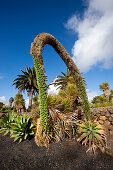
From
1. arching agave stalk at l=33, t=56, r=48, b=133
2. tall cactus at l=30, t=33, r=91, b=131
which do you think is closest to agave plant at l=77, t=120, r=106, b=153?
tall cactus at l=30, t=33, r=91, b=131

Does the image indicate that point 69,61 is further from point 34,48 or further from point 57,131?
point 57,131

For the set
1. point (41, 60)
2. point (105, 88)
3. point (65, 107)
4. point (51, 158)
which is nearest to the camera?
point (51, 158)

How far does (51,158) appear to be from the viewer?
9.53ft

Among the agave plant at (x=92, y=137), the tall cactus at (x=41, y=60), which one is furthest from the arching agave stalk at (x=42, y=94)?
the agave plant at (x=92, y=137)

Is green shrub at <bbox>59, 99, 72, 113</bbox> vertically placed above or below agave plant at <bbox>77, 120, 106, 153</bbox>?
above

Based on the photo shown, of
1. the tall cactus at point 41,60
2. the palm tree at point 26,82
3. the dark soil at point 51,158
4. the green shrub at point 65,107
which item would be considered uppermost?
the palm tree at point 26,82

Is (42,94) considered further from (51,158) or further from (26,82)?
(26,82)

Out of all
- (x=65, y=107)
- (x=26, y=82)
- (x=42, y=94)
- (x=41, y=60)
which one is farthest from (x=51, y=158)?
(x=26, y=82)

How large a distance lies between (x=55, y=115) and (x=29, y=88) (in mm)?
21575

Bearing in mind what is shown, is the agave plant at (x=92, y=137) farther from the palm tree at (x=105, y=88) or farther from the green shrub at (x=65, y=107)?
the palm tree at (x=105, y=88)

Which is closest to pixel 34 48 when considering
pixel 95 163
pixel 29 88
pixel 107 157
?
pixel 95 163

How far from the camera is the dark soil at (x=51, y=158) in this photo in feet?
8.63

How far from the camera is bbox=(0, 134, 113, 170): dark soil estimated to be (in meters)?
2.63

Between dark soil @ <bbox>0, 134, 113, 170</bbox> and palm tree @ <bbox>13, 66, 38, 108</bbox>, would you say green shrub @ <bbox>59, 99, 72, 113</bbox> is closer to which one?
dark soil @ <bbox>0, 134, 113, 170</bbox>
